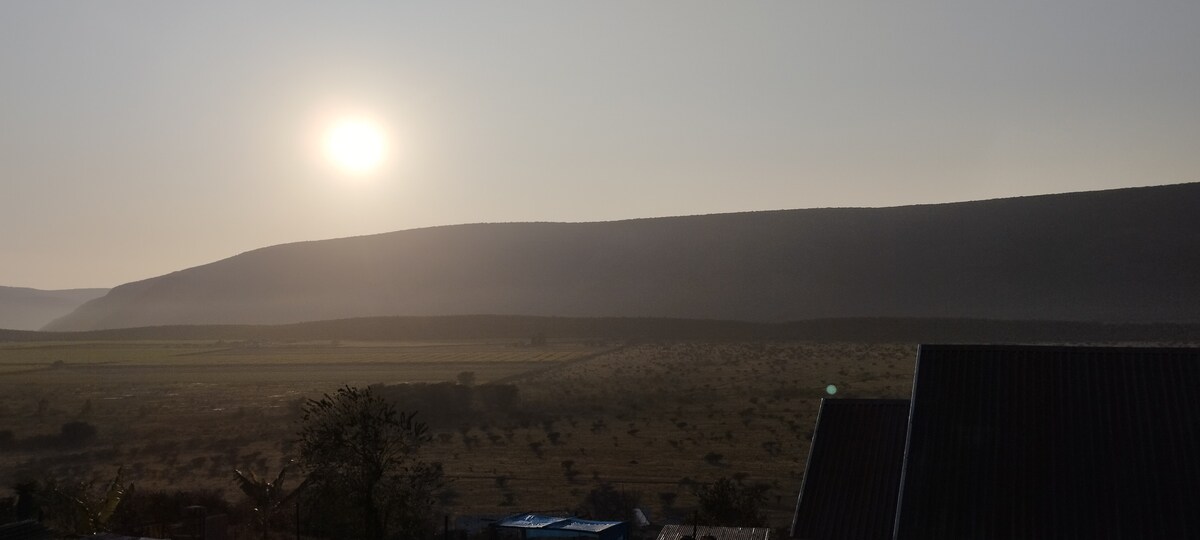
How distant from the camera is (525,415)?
42.9 metres

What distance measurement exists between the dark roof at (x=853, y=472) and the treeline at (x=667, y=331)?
66.1 m

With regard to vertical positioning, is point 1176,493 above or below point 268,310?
below

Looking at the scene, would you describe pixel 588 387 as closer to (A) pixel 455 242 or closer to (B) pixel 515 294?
(B) pixel 515 294

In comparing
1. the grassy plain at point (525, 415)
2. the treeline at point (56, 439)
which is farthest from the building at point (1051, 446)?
the treeline at point (56, 439)

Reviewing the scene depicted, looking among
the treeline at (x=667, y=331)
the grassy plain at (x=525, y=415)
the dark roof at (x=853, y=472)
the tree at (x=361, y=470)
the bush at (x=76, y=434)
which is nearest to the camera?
the dark roof at (x=853, y=472)

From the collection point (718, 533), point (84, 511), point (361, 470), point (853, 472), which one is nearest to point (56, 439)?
point (84, 511)

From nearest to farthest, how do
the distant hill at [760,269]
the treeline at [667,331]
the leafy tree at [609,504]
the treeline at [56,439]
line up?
1. the leafy tree at [609,504]
2. the treeline at [56,439]
3. the treeline at [667,331]
4. the distant hill at [760,269]

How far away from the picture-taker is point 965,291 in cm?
11038

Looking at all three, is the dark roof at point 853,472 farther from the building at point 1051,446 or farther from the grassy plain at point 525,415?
the grassy plain at point 525,415

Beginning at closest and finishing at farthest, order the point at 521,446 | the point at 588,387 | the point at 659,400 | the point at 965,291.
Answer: the point at 521,446
the point at 659,400
the point at 588,387
the point at 965,291

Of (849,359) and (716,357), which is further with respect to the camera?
(716,357)

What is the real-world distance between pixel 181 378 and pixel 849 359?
44.3 metres

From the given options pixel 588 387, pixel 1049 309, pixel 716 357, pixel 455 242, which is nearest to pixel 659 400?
pixel 588 387

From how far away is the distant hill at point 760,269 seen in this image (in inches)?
4156
